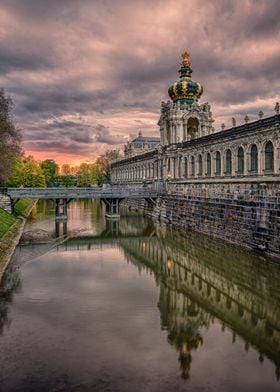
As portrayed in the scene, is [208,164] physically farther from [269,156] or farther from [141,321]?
[141,321]

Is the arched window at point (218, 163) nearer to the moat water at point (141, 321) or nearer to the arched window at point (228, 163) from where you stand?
the arched window at point (228, 163)

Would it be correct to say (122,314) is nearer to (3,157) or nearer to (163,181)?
(3,157)

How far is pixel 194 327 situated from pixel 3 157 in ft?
100

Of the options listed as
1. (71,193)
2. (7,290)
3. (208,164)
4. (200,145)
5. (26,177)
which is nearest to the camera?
(7,290)

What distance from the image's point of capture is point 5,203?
175 ft

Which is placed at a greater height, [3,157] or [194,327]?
[3,157]

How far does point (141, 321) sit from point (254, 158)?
1119 inches

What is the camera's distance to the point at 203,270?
89.6ft

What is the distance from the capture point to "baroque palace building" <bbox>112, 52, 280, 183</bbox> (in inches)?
1570

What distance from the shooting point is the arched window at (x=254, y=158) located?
137ft

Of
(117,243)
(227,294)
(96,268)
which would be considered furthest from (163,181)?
(227,294)

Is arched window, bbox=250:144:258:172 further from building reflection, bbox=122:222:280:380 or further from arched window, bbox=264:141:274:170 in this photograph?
building reflection, bbox=122:222:280:380

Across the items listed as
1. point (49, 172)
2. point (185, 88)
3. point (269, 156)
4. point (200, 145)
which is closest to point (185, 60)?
point (185, 88)

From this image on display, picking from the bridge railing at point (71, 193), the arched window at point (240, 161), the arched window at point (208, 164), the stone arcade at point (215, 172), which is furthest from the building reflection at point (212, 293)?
the bridge railing at point (71, 193)
